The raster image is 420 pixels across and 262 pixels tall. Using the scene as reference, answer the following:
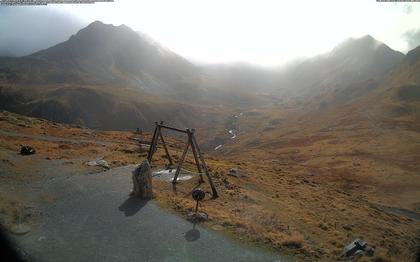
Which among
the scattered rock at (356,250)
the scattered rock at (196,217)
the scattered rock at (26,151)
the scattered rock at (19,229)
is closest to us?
the scattered rock at (19,229)

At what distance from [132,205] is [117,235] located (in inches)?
187

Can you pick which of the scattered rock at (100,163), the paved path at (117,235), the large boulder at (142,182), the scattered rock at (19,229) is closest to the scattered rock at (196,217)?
the paved path at (117,235)

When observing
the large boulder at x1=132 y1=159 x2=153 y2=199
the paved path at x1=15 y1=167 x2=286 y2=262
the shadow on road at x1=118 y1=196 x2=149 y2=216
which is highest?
the large boulder at x1=132 y1=159 x2=153 y2=199

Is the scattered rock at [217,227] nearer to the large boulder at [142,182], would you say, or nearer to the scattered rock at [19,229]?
the large boulder at [142,182]

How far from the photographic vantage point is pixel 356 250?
21.4m

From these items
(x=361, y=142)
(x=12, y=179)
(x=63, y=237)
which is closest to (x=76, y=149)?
(x=12, y=179)

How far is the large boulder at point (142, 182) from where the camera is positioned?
25625mm

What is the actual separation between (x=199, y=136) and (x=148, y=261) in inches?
6622

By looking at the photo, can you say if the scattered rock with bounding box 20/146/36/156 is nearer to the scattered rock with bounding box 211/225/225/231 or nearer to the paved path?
the paved path

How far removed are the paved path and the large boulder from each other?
29.8 inches

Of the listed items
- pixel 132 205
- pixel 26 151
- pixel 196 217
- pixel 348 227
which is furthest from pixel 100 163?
pixel 348 227

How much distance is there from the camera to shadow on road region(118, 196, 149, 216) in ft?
75.2

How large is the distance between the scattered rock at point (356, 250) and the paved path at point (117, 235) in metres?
4.46

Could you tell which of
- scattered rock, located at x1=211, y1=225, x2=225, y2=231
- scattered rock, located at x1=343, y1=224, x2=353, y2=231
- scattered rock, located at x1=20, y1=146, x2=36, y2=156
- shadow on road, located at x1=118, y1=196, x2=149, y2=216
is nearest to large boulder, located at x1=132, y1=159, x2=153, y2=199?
shadow on road, located at x1=118, y1=196, x2=149, y2=216
